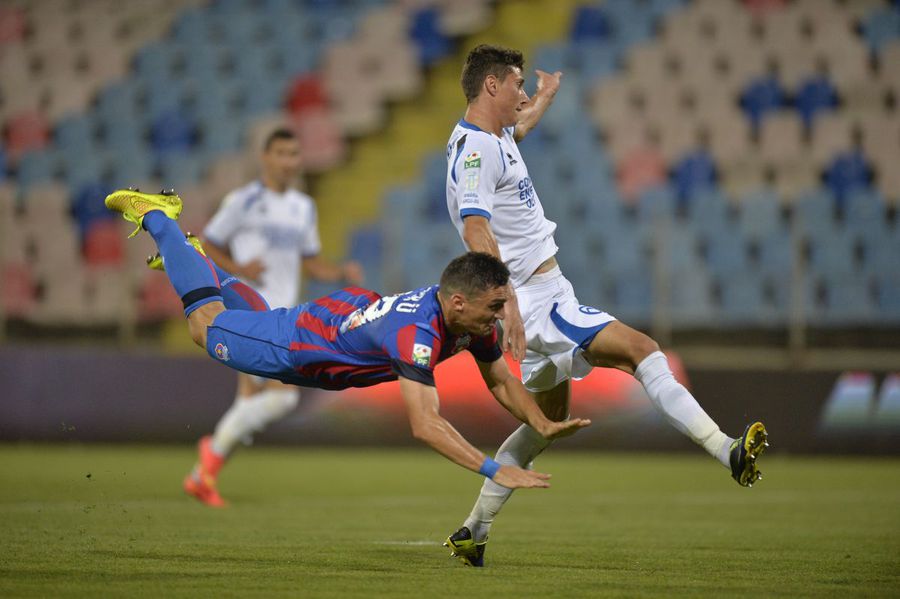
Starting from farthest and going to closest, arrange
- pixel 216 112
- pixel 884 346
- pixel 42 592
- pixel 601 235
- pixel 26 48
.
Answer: pixel 26 48 < pixel 216 112 < pixel 601 235 < pixel 884 346 < pixel 42 592

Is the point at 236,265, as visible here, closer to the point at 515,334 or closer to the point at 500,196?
the point at 500,196

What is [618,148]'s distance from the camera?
1712 cm

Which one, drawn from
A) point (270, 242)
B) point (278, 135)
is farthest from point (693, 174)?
point (278, 135)

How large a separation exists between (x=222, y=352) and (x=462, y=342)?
149 centimetres

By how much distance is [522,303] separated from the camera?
6.70m

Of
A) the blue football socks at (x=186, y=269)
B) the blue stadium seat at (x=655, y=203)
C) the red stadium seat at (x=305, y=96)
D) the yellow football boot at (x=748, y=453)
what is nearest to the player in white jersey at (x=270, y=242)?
→ the blue football socks at (x=186, y=269)

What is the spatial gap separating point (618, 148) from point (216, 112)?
5.84 m

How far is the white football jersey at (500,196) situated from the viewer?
256 inches

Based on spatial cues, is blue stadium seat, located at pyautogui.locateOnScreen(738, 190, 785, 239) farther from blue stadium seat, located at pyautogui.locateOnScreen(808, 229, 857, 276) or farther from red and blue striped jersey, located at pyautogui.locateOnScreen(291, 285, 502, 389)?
red and blue striped jersey, located at pyautogui.locateOnScreen(291, 285, 502, 389)

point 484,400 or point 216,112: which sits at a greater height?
point 216,112

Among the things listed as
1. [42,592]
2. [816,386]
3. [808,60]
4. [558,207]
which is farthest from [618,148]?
[42,592]

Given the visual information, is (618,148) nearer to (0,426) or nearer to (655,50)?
(655,50)

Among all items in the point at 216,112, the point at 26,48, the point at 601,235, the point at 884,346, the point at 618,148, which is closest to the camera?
the point at 884,346

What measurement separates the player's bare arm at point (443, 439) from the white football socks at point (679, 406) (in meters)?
1.12
